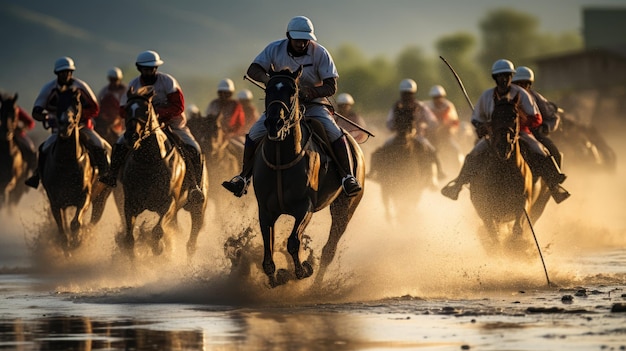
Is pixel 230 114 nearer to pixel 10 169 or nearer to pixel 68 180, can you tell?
pixel 10 169

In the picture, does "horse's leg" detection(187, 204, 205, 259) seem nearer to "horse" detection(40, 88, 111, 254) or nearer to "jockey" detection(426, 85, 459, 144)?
"horse" detection(40, 88, 111, 254)

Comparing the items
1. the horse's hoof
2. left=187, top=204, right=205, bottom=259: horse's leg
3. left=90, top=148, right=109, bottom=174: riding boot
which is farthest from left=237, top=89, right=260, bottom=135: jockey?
the horse's hoof

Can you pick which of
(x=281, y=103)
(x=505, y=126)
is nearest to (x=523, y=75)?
(x=505, y=126)

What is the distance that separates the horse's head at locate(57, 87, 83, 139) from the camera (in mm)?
21781

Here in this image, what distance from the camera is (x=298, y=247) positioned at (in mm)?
17078

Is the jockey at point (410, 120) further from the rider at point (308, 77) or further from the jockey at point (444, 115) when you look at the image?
the rider at point (308, 77)

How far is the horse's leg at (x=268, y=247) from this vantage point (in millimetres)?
17156

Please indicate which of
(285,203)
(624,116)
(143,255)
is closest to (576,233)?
(143,255)

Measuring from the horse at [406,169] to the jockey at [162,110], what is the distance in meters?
9.56

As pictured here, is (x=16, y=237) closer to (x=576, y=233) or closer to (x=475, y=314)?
(x=576, y=233)

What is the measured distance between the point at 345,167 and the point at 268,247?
57.3 inches

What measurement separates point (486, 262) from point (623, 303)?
206 inches

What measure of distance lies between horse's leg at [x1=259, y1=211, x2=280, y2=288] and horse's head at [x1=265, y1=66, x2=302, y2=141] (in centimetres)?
91

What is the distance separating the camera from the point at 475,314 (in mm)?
15461
